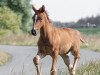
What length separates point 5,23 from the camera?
2287 inches

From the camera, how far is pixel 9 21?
58.5 m

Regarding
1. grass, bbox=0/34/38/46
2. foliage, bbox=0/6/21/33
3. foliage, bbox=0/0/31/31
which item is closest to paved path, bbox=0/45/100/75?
grass, bbox=0/34/38/46

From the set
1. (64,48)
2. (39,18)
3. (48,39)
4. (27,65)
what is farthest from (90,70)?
(27,65)

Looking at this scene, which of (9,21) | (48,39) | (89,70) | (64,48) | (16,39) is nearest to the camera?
(48,39)

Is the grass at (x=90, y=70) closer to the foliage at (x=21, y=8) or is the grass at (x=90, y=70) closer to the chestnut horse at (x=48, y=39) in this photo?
the chestnut horse at (x=48, y=39)

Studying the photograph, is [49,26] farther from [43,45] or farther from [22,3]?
[22,3]

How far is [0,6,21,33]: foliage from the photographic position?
57.9 metres

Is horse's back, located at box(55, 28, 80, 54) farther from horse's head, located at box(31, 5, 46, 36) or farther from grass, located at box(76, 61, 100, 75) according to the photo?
grass, located at box(76, 61, 100, 75)

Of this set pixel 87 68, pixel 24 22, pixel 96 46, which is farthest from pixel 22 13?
pixel 87 68

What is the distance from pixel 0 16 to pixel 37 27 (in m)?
48.4

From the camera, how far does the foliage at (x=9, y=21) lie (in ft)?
190

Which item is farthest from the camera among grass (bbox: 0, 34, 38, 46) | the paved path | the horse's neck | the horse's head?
grass (bbox: 0, 34, 38, 46)

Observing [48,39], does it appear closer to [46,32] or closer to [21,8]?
[46,32]

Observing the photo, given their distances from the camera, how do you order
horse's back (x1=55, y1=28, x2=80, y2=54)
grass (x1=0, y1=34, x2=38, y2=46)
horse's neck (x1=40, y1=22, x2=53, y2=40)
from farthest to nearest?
grass (x1=0, y1=34, x2=38, y2=46)
horse's back (x1=55, y1=28, x2=80, y2=54)
horse's neck (x1=40, y1=22, x2=53, y2=40)
